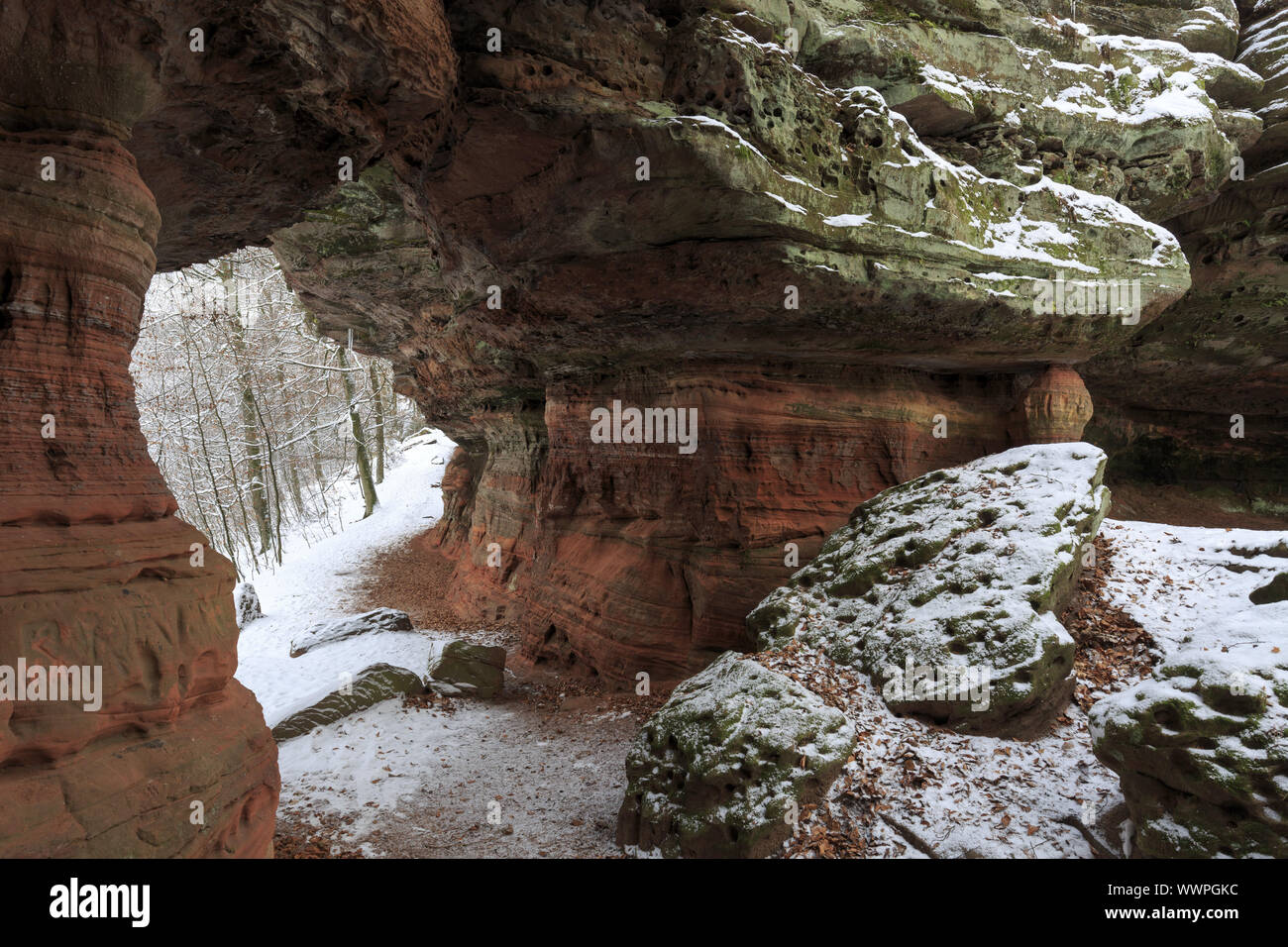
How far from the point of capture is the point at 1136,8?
1321cm

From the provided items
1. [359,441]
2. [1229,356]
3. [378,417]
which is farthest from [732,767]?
[378,417]

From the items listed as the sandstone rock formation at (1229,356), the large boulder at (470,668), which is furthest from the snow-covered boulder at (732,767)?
the sandstone rock formation at (1229,356)

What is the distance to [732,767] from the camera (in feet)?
19.4

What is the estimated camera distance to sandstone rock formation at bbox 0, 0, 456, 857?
12.1 ft

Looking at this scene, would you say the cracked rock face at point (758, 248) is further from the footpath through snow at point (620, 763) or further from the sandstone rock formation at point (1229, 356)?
the footpath through snow at point (620, 763)

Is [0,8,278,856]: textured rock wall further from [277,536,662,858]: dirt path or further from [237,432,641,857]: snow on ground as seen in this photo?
[237,432,641,857]: snow on ground

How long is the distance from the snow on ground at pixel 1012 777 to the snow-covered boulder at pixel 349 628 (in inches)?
442

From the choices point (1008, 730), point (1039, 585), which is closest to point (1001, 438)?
point (1039, 585)

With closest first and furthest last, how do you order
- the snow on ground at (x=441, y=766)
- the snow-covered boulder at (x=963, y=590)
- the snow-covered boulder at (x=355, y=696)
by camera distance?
the snow-covered boulder at (x=963, y=590) → the snow on ground at (x=441, y=766) → the snow-covered boulder at (x=355, y=696)

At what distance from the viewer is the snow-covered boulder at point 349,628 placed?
45.5 feet

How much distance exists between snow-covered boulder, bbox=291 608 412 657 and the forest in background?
31.3 feet

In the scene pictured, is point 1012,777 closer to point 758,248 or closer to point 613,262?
point 758,248

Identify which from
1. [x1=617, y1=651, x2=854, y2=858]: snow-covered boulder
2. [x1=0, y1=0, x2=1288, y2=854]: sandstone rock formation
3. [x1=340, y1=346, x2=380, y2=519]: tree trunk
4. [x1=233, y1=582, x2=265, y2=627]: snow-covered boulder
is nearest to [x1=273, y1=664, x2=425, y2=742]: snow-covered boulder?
[x1=0, y1=0, x2=1288, y2=854]: sandstone rock formation
